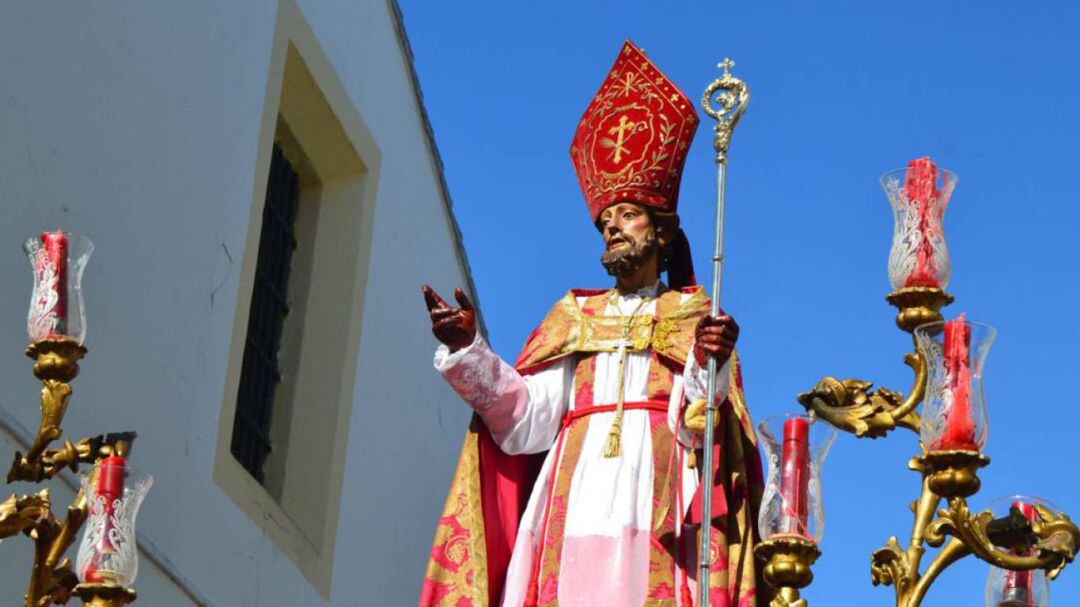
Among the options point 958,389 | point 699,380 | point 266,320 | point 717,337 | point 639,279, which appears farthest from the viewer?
point 266,320

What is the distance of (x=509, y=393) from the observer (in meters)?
7.61

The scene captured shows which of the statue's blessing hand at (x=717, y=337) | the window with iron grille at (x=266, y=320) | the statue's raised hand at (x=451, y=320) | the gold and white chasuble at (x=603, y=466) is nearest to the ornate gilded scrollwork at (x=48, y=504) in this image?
the statue's raised hand at (x=451, y=320)

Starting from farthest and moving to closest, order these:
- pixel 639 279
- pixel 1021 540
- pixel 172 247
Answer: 1. pixel 172 247
2. pixel 639 279
3. pixel 1021 540

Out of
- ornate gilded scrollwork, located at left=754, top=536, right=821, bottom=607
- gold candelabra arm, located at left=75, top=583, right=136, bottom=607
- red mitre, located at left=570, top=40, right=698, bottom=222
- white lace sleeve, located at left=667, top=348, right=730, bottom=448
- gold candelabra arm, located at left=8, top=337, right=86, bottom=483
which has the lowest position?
gold candelabra arm, located at left=75, top=583, right=136, bottom=607

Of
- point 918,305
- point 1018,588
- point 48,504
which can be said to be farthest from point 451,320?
point 1018,588

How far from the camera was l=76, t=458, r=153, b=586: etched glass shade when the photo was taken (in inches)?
254

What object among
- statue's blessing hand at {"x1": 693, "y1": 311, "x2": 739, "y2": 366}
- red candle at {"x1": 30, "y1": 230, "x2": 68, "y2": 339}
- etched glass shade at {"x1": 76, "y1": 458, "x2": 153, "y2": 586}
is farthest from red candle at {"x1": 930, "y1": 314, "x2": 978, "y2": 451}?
red candle at {"x1": 30, "y1": 230, "x2": 68, "y2": 339}

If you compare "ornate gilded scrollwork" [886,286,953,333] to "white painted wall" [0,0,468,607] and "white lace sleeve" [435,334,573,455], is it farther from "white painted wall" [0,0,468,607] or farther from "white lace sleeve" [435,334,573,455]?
"white painted wall" [0,0,468,607]

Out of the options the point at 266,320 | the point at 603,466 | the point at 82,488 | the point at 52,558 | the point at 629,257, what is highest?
the point at 266,320

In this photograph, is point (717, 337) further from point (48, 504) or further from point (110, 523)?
point (48, 504)

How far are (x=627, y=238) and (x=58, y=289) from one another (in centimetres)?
194

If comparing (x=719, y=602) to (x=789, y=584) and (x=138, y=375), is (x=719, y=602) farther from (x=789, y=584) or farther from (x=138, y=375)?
(x=138, y=375)

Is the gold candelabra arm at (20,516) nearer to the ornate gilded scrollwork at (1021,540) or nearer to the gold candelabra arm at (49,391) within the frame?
the gold candelabra arm at (49,391)

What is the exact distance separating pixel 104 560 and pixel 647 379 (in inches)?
75.2
